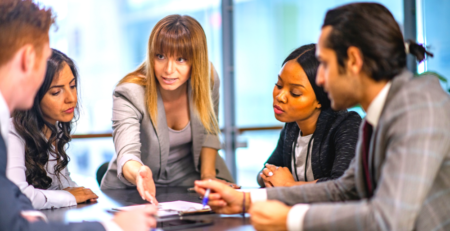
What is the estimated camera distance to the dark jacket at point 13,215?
3.05 feet

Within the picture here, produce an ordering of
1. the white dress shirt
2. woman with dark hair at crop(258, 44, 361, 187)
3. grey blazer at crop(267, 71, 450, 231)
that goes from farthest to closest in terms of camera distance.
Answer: woman with dark hair at crop(258, 44, 361, 187) → the white dress shirt → grey blazer at crop(267, 71, 450, 231)

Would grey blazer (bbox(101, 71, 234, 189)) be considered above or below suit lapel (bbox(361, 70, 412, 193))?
below

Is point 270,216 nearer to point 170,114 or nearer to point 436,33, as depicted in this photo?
point 170,114

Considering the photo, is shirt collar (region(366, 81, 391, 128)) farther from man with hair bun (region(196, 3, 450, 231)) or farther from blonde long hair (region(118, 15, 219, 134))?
blonde long hair (region(118, 15, 219, 134))

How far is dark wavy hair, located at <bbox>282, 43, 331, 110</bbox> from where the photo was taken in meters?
1.68

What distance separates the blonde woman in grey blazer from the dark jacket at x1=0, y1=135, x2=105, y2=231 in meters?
0.69

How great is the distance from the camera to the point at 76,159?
4.27 m

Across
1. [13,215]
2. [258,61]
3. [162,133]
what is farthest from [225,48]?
[13,215]

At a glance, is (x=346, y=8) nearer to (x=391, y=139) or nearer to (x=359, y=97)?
(x=359, y=97)

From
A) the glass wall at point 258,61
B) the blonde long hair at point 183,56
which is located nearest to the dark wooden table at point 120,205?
the blonde long hair at point 183,56

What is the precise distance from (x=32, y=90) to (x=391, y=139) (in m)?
0.93

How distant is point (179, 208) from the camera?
1400 millimetres

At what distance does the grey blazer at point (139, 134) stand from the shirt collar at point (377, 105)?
109 centimetres

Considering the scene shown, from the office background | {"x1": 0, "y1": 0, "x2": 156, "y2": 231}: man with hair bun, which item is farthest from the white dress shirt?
the office background
